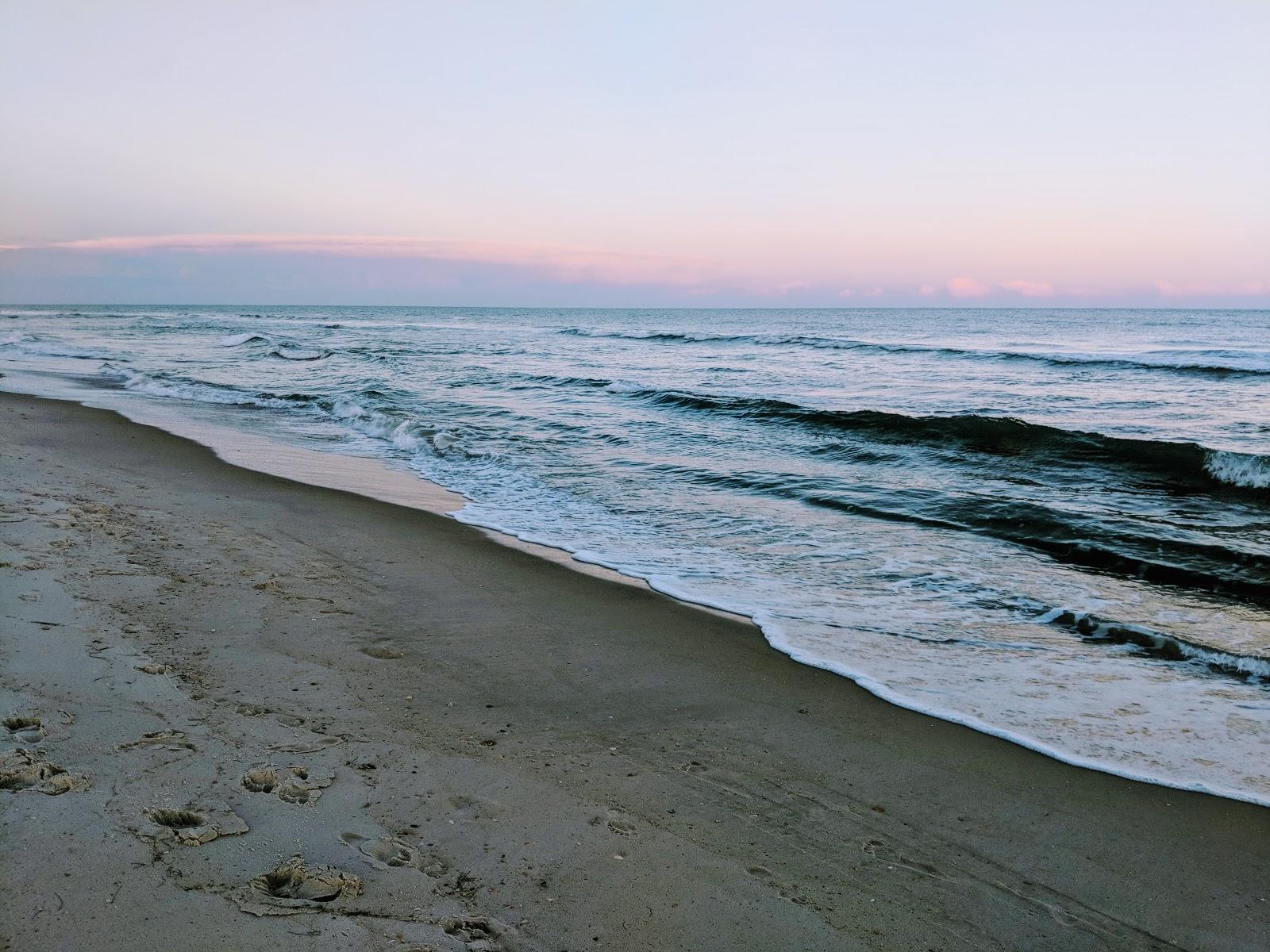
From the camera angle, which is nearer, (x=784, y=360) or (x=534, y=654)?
(x=534, y=654)

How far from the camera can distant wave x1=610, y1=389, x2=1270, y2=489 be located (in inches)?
398

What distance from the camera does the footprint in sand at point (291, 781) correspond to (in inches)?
106

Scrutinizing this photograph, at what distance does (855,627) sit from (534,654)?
6.65ft

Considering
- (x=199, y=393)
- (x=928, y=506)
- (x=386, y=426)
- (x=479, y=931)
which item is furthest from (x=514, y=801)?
(x=199, y=393)

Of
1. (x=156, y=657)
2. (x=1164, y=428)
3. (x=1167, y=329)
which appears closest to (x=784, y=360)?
(x=1164, y=428)

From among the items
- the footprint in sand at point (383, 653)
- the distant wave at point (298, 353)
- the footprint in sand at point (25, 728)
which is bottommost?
the footprint in sand at point (383, 653)

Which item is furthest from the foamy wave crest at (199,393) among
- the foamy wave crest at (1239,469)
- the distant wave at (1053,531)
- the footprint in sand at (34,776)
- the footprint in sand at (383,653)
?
the foamy wave crest at (1239,469)

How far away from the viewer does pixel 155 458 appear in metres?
9.52

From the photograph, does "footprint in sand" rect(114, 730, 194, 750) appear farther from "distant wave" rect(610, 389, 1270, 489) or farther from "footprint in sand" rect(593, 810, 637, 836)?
"distant wave" rect(610, 389, 1270, 489)

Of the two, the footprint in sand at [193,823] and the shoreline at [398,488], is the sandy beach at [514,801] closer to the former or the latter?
the footprint in sand at [193,823]

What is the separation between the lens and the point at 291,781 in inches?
110

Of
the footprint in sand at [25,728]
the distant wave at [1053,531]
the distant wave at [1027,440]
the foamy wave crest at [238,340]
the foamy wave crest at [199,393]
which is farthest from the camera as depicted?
the foamy wave crest at [238,340]

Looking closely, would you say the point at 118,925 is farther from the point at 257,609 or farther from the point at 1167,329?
the point at 1167,329

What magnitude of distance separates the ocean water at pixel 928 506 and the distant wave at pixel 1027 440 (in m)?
0.05
